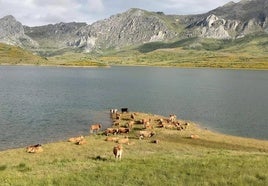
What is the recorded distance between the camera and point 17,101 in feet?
360

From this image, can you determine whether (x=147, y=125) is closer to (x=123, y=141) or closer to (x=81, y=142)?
(x=123, y=141)

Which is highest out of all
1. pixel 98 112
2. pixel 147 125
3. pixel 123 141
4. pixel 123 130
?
pixel 123 141

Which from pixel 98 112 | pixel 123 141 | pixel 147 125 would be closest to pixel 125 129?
pixel 147 125

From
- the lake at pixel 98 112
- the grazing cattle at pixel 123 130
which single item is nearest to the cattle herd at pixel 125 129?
the grazing cattle at pixel 123 130

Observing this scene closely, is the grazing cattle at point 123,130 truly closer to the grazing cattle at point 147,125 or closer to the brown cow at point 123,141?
the grazing cattle at point 147,125

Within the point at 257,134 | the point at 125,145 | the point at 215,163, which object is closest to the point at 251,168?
the point at 215,163

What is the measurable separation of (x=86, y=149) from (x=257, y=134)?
1418 inches

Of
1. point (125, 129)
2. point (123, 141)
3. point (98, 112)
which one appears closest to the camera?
point (123, 141)

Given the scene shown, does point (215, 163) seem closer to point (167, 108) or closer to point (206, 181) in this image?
point (206, 181)

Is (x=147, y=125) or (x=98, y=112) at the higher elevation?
(x=147, y=125)

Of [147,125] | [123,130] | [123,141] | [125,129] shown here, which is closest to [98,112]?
[147,125]

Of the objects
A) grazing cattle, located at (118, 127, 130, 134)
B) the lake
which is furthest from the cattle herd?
the lake

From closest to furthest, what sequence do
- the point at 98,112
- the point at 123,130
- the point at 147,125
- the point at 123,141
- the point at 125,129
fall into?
1. the point at 123,141
2. the point at 123,130
3. the point at 125,129
4. the point at 147,125
5. the point at 98,112

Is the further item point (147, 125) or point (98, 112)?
point (98, 112)
